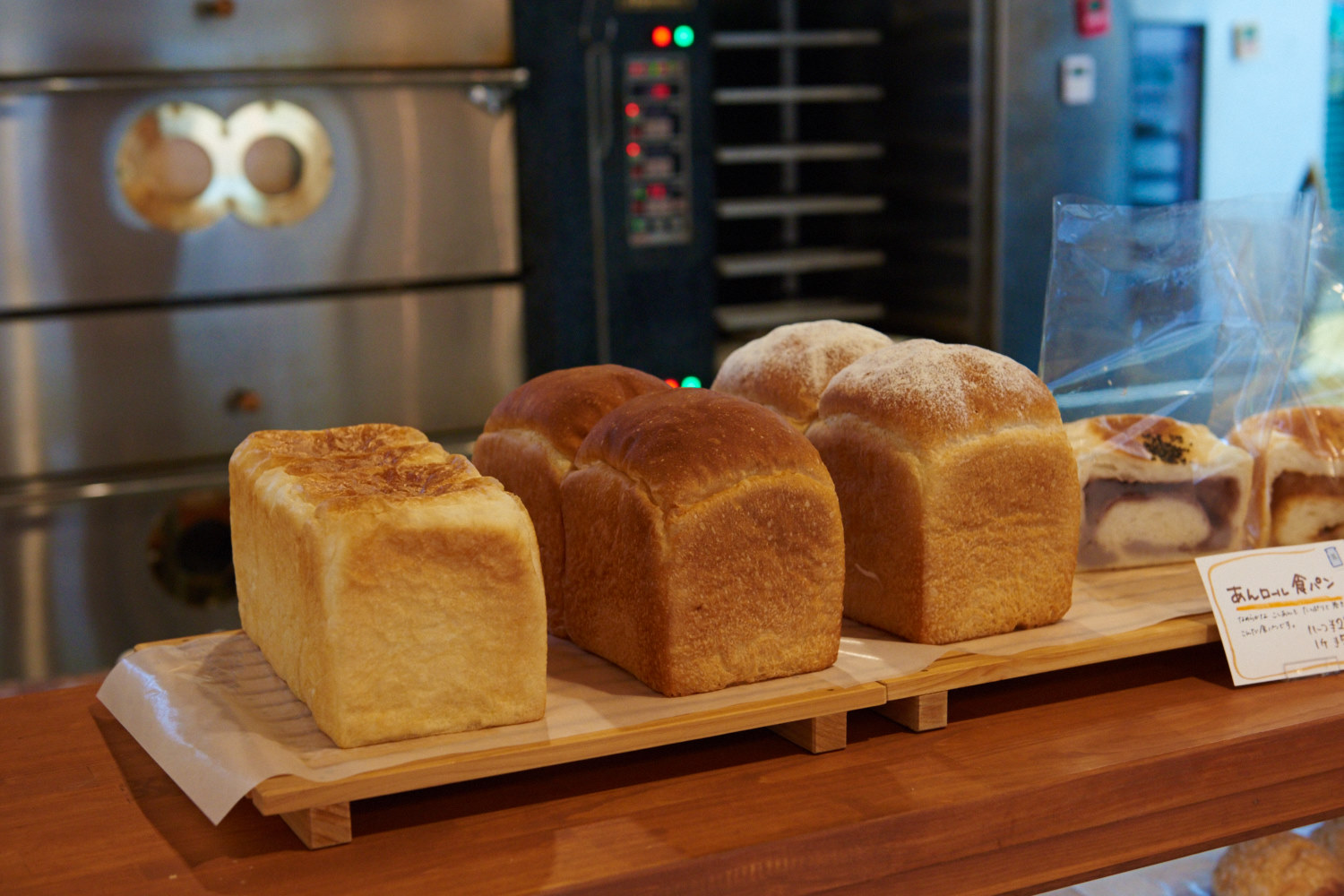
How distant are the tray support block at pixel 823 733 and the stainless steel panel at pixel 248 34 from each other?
225 centimetres

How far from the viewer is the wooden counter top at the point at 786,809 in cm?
88

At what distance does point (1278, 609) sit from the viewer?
118 cm

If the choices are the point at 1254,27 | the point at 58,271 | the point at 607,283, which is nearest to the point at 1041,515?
the point at 607,283

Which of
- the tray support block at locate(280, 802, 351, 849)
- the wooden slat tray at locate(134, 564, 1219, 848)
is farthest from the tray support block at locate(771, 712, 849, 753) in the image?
the tray support block at locate(280, 802, 351, 849)

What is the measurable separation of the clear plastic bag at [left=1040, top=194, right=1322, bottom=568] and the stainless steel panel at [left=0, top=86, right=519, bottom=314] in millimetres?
1889

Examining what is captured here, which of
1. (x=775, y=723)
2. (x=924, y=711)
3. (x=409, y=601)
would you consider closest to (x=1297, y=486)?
(x=924, y=711)

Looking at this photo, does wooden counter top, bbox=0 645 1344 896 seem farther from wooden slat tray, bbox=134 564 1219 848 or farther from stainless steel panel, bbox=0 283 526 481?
stainless steel panel, bbox=0 283 526 481

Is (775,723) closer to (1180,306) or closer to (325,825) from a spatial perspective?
(325,825)

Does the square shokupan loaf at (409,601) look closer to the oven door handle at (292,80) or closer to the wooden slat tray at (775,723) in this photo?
the wooden slat tray at (775,723)

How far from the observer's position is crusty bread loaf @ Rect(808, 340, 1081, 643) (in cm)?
112

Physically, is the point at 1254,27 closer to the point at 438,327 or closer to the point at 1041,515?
the point at 438,327

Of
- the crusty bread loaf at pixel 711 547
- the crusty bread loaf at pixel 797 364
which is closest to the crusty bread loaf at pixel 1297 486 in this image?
the crusty bread loaf at pixel 797 364

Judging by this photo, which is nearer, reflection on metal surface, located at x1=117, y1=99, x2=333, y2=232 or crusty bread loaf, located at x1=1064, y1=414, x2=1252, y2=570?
crusty bread loaf, located at x1=1064, y1=414, x2=1252, y2=570

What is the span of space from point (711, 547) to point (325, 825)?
35 cm
